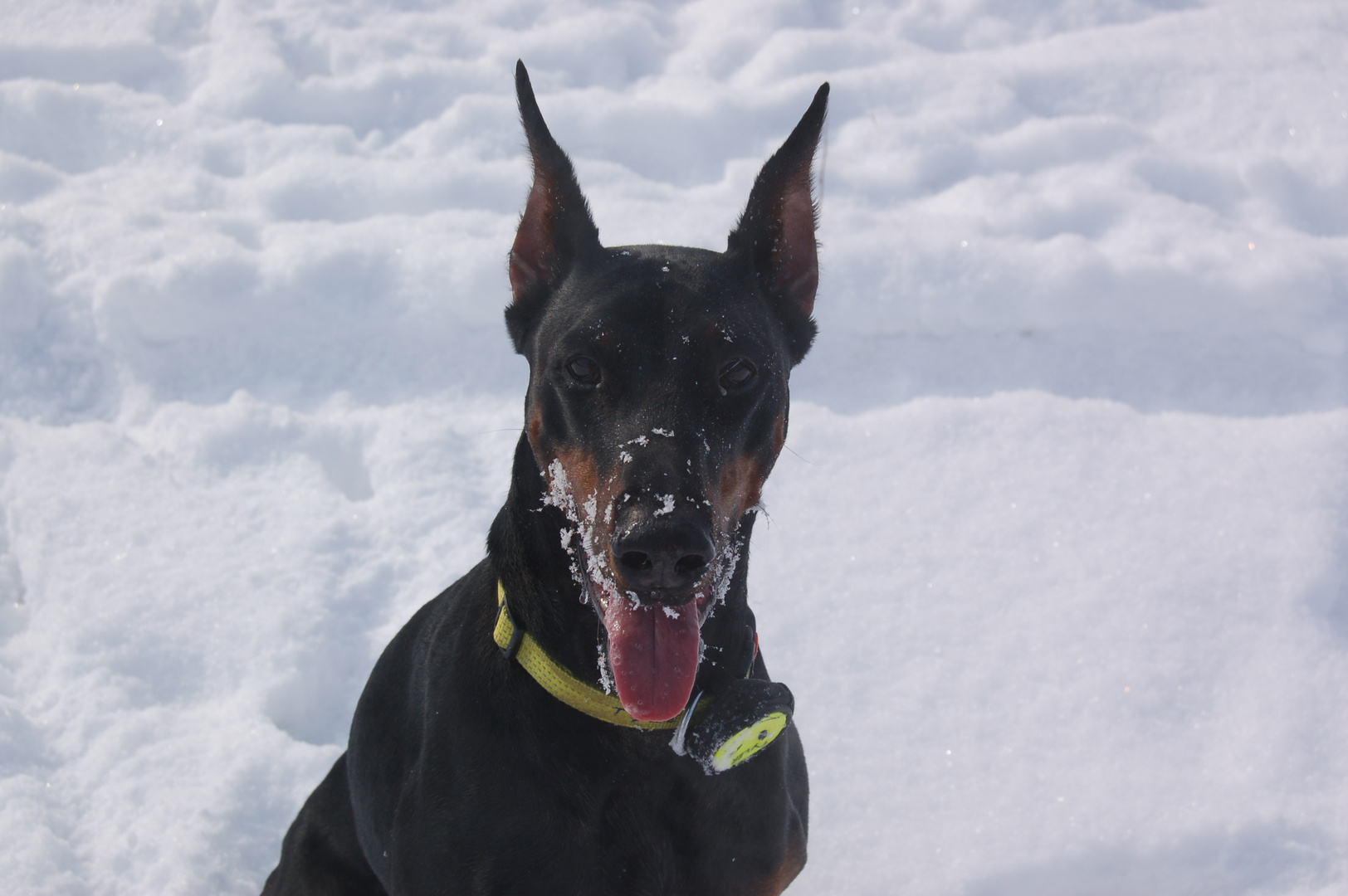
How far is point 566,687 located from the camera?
204 cm

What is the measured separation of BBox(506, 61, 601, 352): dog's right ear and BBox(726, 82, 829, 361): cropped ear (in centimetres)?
38

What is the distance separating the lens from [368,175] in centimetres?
545

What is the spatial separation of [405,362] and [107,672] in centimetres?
185

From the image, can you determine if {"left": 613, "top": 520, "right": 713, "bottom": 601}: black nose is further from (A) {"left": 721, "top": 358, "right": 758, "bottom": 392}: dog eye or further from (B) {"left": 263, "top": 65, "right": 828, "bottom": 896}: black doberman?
(A) {"left": 721, "top": 358, "right": 758, "bottom": 392}: dog eye

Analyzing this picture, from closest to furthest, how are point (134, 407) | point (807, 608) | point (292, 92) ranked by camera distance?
point (807, 608)
point (134, 407)
point (292, 92)

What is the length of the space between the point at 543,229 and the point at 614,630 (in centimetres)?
101

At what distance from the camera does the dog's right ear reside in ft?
7.46

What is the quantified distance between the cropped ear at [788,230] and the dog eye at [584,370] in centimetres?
53

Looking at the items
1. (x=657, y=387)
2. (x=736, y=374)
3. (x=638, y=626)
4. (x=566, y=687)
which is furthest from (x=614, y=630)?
(x=736, y=374)

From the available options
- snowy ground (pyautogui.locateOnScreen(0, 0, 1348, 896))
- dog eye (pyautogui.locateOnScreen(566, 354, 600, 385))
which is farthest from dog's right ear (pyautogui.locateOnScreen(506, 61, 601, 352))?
snowy ground (pyautogui.locateOnScreen(0, 0, 1348, 896))

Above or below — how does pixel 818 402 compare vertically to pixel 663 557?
above

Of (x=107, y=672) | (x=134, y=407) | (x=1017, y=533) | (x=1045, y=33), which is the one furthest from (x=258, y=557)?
(x=1045, y=33)

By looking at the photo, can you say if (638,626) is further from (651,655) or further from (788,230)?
(788,230)

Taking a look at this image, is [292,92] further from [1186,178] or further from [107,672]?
[1186,178]
